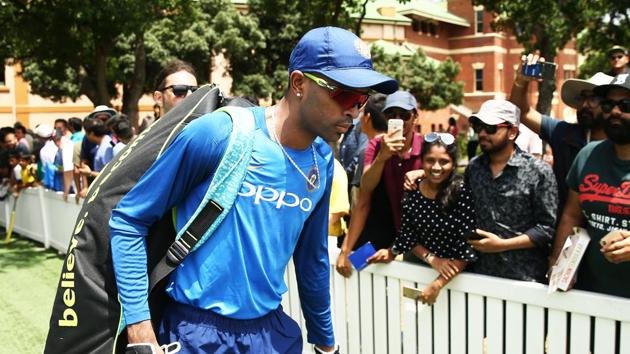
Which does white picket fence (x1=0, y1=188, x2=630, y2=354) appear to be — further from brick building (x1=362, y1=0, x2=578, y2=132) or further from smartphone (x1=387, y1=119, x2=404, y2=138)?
brick building (x1=362, y1=0, x2=578, y2=132)

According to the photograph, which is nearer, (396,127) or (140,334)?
(140,334)

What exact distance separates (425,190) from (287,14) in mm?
31352

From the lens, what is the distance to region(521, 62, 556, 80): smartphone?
158 inches

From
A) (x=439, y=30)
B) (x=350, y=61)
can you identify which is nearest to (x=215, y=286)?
(x=350, y=61)

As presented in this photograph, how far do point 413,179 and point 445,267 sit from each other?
1.84 feet

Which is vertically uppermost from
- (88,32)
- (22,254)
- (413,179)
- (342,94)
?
(88,32)

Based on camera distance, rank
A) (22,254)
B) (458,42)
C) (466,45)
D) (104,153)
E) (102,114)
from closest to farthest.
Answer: (104,153), (102,114), (22,254), (466,45), (458,42)

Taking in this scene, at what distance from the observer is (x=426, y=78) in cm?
4284

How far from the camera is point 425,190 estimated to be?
3.76 meters

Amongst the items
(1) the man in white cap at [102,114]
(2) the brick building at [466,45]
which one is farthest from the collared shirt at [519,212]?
(2) the brick building at [466,45]

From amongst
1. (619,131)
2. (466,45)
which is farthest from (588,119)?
(466,45)

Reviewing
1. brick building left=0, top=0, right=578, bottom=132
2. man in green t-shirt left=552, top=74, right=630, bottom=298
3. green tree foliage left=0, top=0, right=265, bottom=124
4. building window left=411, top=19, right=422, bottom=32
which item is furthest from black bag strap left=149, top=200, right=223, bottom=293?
building window left=411, top=19, right=422, bottom=32

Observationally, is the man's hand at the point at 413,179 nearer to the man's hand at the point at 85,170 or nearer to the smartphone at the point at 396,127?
the smartphone at the point at 396,127

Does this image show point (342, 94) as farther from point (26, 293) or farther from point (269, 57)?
point (269, 57)
